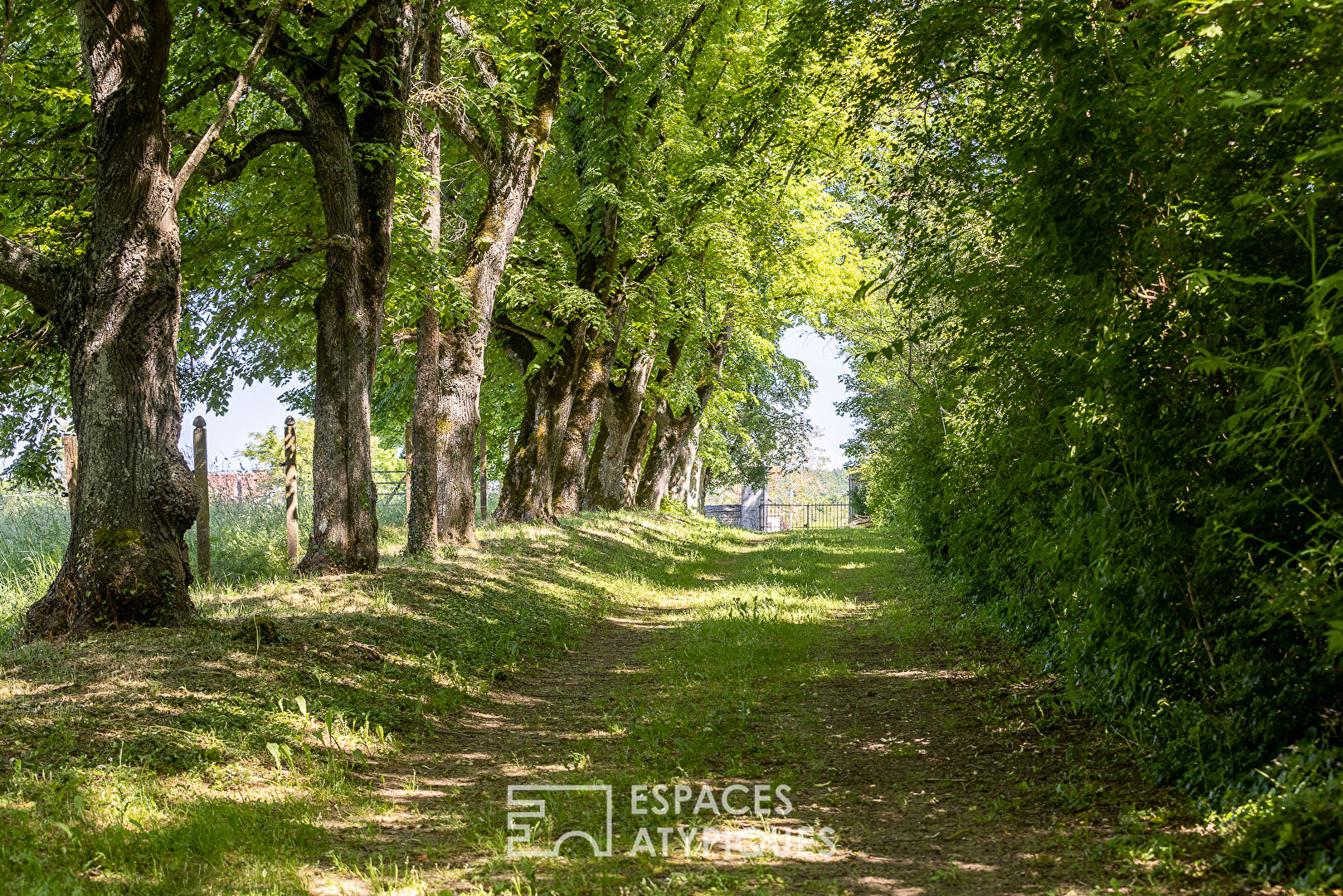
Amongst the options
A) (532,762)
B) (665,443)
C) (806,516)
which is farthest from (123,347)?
(806,516)

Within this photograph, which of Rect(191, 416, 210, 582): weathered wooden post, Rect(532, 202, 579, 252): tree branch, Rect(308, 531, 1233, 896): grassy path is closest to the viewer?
Rect(308, 531, 1233, 896): grassy path

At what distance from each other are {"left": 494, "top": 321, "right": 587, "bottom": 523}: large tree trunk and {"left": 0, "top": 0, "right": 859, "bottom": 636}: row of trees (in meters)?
0.08

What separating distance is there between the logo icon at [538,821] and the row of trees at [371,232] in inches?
157

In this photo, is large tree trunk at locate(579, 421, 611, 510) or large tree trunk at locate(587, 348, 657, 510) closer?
large tree trunk at locate(587, 348, 657, 510)

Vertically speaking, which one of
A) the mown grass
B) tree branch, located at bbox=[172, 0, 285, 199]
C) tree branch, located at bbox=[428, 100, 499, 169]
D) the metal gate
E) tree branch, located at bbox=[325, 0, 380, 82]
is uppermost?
tree branch, located at bbox=[428, 100, 499, 169]

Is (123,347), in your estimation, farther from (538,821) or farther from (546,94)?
(546,94)

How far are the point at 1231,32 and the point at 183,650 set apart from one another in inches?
300

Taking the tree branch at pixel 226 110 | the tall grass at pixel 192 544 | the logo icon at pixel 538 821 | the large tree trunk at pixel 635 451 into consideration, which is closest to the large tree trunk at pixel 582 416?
the tall grass at pixel 192 544

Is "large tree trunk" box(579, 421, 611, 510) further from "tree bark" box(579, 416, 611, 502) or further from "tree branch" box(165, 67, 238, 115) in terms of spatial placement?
"tree branch" box(165, 67, 238, 115)

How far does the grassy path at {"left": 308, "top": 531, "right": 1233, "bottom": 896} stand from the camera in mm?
4320

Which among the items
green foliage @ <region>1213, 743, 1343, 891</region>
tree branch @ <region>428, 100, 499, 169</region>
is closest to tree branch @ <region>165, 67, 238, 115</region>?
tree branch @ <region>428, 100, 499, 169</region>

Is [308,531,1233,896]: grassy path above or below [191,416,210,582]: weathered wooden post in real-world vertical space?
below

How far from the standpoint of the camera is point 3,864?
13.6 ft

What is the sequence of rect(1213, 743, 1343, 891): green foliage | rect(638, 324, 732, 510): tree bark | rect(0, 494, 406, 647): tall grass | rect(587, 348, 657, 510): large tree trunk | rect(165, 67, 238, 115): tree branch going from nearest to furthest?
1. rect(1213, 743, 1343, 891): green foliage
2. rect(165, 67, 238, 115): tree branch
3. rect(0, 494, 406, 647): tall grass
4. rect(587, 348, 657, 510): large tree trunk
5. rect(638, 324, 732, 510): tree bark
